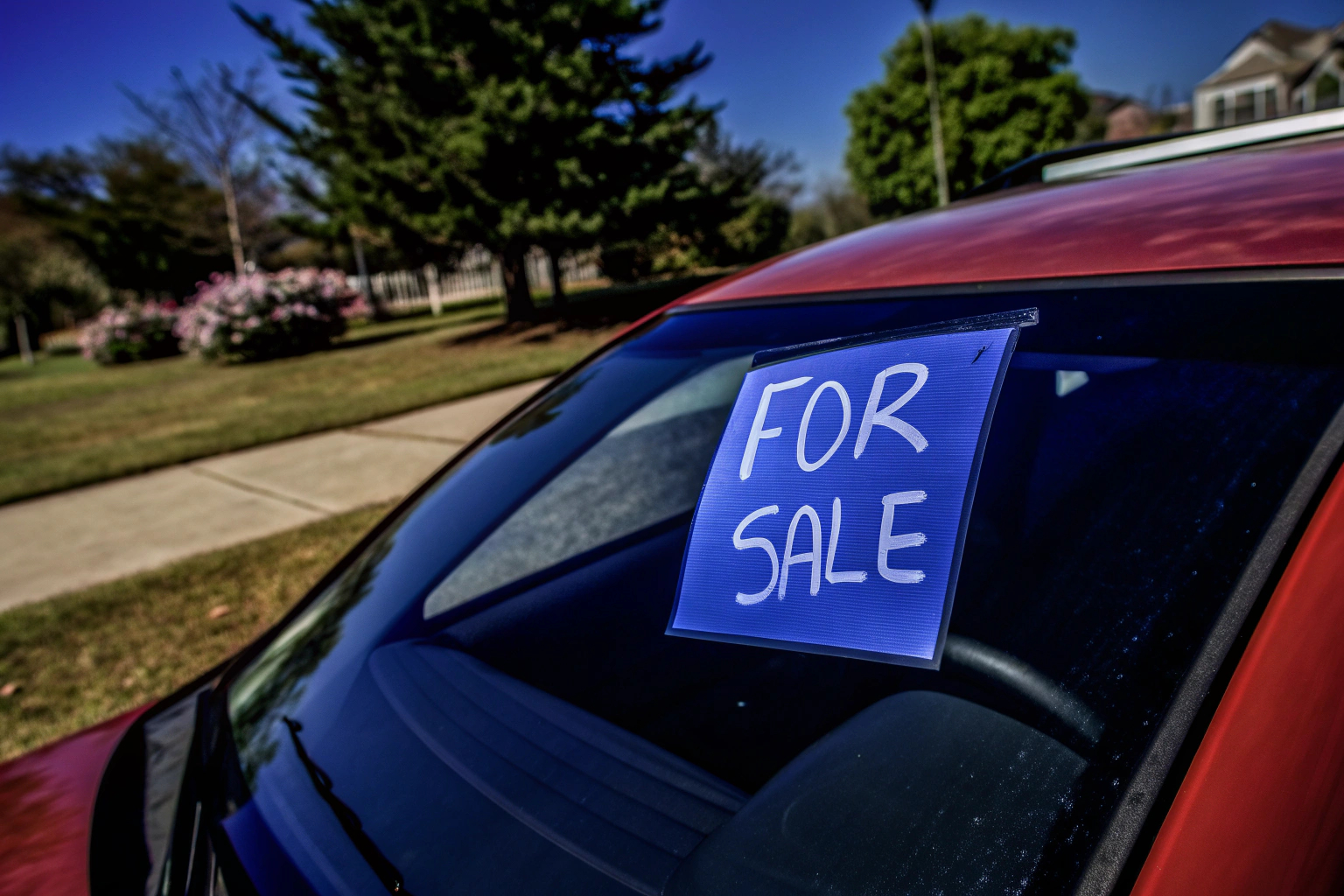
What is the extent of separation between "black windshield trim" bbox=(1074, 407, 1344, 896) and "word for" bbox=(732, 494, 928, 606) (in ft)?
0.74

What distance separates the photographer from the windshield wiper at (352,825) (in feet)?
3.03

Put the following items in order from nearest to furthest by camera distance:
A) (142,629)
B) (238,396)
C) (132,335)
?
(142,629) < (238,396) < (132,335)

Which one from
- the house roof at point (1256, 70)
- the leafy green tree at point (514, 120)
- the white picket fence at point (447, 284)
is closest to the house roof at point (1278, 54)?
the house roof at point (1256, 70)

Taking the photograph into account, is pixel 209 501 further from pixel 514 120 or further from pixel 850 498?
pixel 514 120

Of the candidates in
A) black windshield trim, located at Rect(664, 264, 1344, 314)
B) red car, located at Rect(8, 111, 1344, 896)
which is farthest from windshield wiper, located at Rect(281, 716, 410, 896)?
black windshield trim, located at Rect(664, 264, 1344, 314)

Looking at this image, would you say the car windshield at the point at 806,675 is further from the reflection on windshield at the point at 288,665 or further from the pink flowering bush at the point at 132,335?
the pink flowering bush at the point at 132,335

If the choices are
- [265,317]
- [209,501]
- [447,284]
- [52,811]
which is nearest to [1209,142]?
[52,811]

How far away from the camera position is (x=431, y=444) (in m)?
6.40

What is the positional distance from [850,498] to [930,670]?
321mm

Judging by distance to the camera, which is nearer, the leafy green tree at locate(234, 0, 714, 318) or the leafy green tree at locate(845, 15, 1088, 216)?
the leafy green tree at locate(234, 0, 714, 318)

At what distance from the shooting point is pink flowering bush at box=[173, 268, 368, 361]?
1512 cm

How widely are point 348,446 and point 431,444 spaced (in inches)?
36.2

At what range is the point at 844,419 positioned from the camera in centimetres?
81

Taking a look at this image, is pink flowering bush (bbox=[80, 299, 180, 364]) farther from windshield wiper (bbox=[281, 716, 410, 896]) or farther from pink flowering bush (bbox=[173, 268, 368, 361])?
windshield wiper (bbox=[281, 716, 410, 896])
